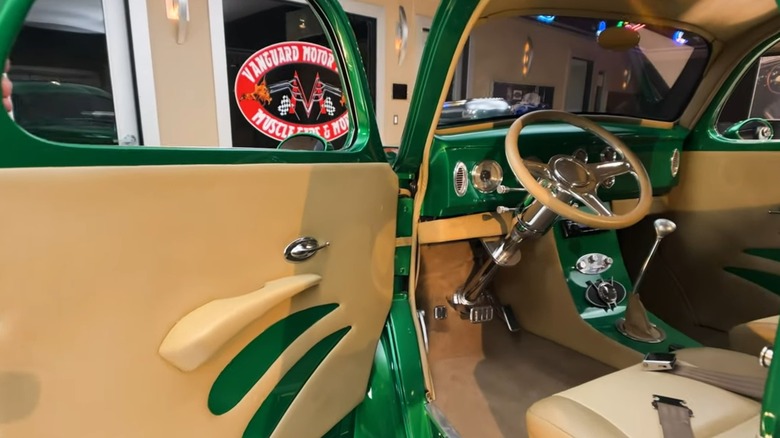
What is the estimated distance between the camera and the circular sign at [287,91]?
330cm

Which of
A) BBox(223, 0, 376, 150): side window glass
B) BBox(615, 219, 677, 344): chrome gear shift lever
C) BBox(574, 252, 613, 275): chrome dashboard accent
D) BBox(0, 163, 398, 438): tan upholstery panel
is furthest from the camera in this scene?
BBox(223, 0, 376, 150): side window glass

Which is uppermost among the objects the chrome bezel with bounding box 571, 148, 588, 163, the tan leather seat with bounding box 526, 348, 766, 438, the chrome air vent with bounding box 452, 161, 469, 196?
the chrome bezel with bounding box 571, 148, 588, 163

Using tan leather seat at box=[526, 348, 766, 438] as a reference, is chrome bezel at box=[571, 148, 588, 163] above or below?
above

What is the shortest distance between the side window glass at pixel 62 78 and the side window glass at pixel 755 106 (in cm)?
235

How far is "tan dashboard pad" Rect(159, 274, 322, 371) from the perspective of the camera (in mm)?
860

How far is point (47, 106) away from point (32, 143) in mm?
244

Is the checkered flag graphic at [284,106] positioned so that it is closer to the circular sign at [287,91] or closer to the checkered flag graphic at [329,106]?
the circular sign at [287,91]

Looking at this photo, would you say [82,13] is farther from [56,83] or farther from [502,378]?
[502,378]

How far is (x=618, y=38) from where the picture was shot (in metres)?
1.60

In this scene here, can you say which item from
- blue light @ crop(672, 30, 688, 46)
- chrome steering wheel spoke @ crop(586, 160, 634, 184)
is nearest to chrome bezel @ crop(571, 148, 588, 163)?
chrome steering wheel spoke @ crop(586, 160, 634, 184)

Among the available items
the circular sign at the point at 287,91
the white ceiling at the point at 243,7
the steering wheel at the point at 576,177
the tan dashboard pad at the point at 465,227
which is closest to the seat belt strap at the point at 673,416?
the steering wheel at the point at 576,177

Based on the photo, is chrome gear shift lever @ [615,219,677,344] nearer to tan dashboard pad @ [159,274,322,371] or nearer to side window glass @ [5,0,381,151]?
side window glass @ [5,0,381,151]

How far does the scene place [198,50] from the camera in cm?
288

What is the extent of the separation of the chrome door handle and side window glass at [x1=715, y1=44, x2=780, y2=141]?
1925mm
